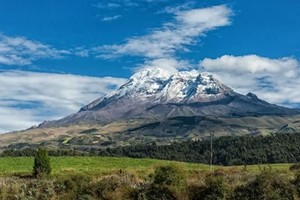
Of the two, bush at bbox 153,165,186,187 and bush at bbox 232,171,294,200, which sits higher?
bush at bbox 153,165,186,187

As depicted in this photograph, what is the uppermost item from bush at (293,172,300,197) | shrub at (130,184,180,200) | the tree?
the tree

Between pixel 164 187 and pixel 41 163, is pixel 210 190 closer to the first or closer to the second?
pixel 164 187

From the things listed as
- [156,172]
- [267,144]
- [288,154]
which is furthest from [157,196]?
[267,144]

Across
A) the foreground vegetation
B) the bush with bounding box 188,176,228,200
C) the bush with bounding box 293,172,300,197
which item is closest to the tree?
the foreground vegetation

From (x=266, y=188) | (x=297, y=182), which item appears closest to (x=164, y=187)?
(x=266, y=188)

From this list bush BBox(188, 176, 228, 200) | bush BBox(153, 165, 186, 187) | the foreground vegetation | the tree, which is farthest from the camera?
the tree

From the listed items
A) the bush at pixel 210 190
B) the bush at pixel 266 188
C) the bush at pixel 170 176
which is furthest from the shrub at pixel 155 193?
the bush at pixel 266 188

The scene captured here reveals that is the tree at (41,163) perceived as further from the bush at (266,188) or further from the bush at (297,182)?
the bush at (297,182)

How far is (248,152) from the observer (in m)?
192

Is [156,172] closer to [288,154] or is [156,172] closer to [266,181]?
[266,181]

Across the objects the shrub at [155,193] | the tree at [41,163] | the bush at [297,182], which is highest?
the tree at [41,163]

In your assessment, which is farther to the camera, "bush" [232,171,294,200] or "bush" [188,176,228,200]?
"bush" [188,176,228,200]

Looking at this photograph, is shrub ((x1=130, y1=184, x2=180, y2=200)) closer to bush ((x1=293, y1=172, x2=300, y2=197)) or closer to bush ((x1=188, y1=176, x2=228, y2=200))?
bush ((x1=188, y1=176, x2=228, y2=200))

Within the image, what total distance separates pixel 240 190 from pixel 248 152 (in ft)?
507
